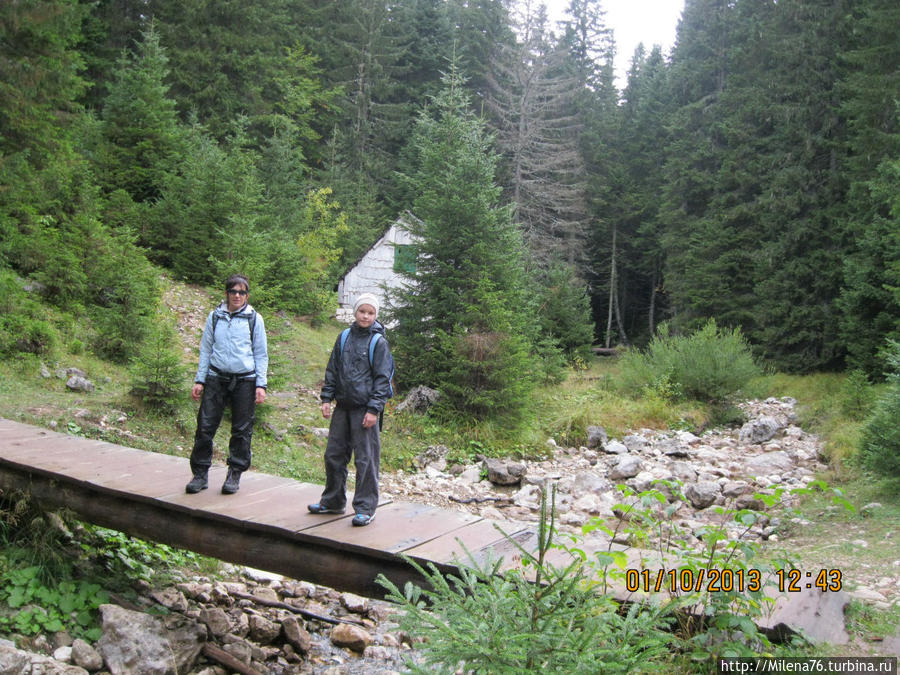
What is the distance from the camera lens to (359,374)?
16.2ft

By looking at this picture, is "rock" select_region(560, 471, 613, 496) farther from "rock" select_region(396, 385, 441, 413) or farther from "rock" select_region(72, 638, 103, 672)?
"rock" select_region(72, 638, 103, 672)

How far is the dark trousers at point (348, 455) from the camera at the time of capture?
4852 mm

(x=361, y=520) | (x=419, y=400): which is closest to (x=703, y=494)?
(x=419, y=400)

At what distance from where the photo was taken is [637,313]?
42906 mm

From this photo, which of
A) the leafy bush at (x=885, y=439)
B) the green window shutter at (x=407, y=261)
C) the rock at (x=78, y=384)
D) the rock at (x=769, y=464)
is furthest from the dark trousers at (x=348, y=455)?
the green window shutter at (x=407, y=261)

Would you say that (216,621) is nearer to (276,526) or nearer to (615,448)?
(276,526)

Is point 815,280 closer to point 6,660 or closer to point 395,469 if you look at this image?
point 395,469

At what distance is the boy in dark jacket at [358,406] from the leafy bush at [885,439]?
730 centimetres

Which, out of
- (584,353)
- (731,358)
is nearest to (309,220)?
(584,353)

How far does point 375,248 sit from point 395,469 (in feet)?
65.7

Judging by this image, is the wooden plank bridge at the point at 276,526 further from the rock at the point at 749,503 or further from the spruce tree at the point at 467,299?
the spruce tree at the point at 467,299

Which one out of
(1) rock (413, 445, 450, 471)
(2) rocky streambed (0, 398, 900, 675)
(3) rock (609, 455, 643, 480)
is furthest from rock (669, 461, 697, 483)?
(1) rock (413, 445, 450, 471)

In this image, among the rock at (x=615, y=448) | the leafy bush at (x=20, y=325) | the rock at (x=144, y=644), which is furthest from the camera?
the rock at (x=615, y=448)

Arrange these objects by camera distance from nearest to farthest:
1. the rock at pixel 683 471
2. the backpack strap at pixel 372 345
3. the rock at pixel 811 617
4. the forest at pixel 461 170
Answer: the rock at pixel 811 617, the backpack strap at pixel 372 345, the rock at pixel 683 471, the forest at pixel 461 170
